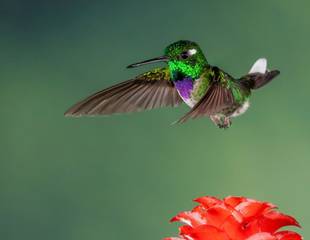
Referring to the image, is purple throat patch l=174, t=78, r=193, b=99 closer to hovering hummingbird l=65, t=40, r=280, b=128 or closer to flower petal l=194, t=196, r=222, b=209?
hovering hummingbird l=65, t=40, r=280, b=128

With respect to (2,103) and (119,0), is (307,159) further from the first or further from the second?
(2,103)

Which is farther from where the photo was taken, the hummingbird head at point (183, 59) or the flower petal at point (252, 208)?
the hummingbird head at point (183, 59)

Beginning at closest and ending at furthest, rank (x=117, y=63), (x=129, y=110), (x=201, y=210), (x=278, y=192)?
1. (x=201, y=210)
2. (x=129, y=110)
3. (x=278, y=192)
4. (x=117, y=63)

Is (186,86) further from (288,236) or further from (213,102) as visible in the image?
(288,236)

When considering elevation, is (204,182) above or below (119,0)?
below

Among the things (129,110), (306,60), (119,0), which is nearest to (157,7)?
(119,0)

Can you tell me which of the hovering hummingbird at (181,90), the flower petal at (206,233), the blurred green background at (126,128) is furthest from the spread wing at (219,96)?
the blurred green background at (126,128)

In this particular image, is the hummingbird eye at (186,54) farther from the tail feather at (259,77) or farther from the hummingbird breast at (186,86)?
the tail feather at (259,77)

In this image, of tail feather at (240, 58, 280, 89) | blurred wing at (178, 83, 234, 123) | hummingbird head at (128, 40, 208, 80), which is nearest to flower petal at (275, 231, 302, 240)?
blurred wing at (178, 83, 234, 123)
